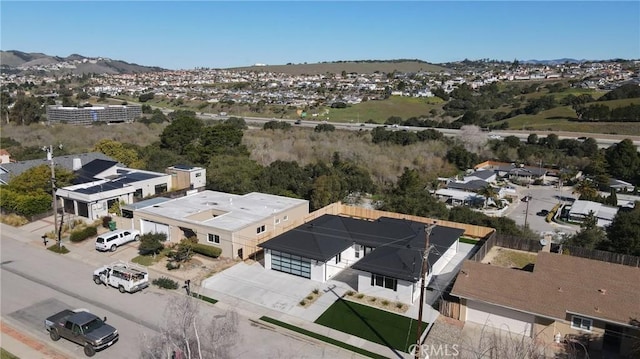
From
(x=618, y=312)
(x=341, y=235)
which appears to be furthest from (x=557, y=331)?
(x=341, y=235)

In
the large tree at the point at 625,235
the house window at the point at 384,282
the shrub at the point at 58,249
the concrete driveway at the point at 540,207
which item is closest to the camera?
the house window at the point at 384,282

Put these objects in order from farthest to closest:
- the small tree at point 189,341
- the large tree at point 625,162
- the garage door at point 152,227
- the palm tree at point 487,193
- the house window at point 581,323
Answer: the large tree at point 625,162 < the palm tree at point 487,193 < the garage door at point 152,227 < the house window at point 581,323 < the small tree at point 189,341

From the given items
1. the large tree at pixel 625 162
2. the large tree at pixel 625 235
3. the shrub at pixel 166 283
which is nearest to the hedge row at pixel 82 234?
the shrub at pixel 166 283

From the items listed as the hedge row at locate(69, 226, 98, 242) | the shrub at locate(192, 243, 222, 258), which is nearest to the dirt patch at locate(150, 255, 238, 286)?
the shrub at locate(192, 243, 222, 258)

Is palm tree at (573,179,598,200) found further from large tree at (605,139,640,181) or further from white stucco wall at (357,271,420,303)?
white stucco wall at (357,271,420,303)

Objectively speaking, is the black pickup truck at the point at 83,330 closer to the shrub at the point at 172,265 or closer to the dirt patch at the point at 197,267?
the dirt patch at the point at 197,267

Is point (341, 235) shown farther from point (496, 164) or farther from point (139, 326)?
point (496, 164)

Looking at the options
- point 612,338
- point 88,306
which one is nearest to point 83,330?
point 88,306
